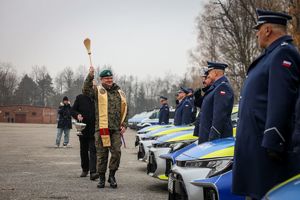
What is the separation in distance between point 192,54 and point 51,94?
3078 inches

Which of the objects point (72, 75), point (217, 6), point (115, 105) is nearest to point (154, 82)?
point (72, 75)

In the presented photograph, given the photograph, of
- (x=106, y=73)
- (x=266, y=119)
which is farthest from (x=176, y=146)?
(x=266, y=119)

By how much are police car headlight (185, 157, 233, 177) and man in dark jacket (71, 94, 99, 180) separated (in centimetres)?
426

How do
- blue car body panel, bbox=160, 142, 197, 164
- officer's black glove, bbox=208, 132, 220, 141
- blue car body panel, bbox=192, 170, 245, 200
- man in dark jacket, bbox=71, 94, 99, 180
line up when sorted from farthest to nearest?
man in dark jacket, bbox=71, 94, 99, 180 < blue car body panel, bbox=160, 142, 197, 164 < officer's black glove, bbox=208, 132, 220, 141 < blue car body panel, bbox=192, 170, 245, 200

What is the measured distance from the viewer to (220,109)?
19.6 ft

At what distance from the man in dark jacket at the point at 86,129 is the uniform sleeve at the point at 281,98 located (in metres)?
5.96

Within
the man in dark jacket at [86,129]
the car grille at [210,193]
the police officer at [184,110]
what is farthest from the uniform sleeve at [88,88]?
the car grille at [210,193]

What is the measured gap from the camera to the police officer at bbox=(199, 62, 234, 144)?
595 centimetres

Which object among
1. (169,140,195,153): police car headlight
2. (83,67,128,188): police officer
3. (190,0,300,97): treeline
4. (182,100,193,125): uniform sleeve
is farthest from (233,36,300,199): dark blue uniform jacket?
(190,0,300,97): treeline

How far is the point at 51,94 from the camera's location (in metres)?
113

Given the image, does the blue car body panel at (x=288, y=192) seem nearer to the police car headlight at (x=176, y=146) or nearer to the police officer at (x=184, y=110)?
the police car headlight at (x=176, y=146)

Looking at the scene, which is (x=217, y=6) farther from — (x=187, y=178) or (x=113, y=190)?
(x=187, y=178)

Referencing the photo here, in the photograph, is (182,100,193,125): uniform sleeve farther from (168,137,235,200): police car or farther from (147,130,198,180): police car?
(168,137,235,200): police car

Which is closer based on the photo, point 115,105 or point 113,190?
point 113,190
